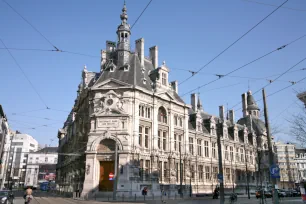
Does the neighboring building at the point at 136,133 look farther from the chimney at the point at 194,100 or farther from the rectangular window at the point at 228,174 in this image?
the chimney at the point at 194,100

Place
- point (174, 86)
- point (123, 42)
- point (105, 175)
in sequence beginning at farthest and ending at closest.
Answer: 1. point (174, 86)
2. point (123, 42)
3. point (105, 175)

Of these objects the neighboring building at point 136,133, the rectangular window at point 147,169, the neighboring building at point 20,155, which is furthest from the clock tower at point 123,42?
the neighboring building at point 20,155

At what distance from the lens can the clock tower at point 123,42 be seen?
139 feet

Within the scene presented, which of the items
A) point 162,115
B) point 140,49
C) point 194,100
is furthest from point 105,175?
point 194,100

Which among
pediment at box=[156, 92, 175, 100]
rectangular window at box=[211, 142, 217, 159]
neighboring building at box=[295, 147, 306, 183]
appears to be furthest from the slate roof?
neighboring building at box=[295, 147, 306, 183]

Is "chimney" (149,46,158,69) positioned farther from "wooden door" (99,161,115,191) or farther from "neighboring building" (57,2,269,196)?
"wooden door" (99,161,115,191)

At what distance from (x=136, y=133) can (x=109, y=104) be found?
200 inches

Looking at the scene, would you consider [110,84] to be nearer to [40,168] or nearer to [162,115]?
[162,115]

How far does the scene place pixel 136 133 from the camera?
1410 inches

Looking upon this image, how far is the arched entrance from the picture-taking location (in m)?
34.3

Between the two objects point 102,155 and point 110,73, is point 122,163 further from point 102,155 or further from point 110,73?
point 110,73

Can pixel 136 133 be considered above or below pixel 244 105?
below

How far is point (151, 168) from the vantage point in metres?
36.8

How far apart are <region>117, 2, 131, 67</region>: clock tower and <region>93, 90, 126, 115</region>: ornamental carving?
6.96 m
